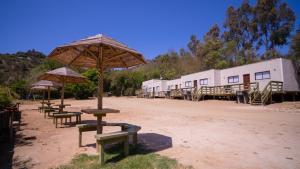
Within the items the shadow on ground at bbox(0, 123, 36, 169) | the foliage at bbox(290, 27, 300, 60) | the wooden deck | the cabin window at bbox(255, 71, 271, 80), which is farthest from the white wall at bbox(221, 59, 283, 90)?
the shadow on ground at bbox(0, 123, 36, 169)

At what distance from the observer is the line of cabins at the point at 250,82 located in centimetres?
1847

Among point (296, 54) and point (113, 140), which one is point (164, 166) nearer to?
point (113, 140)

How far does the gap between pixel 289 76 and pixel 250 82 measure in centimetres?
359

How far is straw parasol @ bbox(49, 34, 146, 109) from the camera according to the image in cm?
455

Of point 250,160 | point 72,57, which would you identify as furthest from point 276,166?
point 72,57

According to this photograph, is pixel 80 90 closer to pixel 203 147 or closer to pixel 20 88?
pixel 20 88

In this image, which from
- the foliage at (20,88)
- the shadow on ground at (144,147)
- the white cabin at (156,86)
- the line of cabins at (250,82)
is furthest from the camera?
the white cabin at (156,86)

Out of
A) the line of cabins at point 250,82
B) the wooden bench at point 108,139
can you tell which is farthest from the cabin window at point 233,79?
the wooden bench at point 108,139

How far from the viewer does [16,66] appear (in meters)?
57.2

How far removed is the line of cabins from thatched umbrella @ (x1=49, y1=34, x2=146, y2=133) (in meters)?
15.5

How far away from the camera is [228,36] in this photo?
46.1 meters

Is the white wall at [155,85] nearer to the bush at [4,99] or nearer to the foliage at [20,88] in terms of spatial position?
the foliage at [20,88]

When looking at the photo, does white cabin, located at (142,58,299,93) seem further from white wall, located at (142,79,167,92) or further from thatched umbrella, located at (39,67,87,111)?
thatched umbrella, located at (39,67,87,111)

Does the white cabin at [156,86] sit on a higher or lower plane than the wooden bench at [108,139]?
higher
